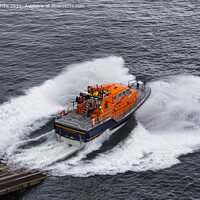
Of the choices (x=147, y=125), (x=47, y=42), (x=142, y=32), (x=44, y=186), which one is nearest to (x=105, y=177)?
(x=44, y=186)

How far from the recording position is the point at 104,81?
Result: 36.1m

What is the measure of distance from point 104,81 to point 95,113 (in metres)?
10.1

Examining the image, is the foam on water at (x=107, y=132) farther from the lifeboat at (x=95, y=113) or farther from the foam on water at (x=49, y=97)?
the lifeboat at (x=95, y=113)

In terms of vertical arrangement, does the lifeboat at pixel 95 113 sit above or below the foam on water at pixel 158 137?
above

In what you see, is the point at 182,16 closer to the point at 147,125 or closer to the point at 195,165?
the point at 147,125

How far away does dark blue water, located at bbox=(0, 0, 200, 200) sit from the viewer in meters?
22.4

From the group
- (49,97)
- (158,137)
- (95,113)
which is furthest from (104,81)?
(158,137)

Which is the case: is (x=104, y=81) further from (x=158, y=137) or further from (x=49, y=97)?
(x=158, y=137)

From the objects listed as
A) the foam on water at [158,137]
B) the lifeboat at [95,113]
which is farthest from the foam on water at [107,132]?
the lifeboat at [95,113]

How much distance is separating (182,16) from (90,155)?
3914cm

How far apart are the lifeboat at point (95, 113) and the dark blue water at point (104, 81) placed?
1.09 meters

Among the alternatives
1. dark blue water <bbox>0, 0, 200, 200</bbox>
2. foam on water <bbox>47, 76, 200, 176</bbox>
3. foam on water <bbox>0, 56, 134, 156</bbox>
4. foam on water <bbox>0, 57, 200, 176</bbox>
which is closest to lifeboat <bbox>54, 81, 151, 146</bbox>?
foam on water <bbox>0, 57, 200, 176</bbox>

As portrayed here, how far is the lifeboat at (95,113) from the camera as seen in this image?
25391 mm

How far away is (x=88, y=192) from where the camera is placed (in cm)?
2122
